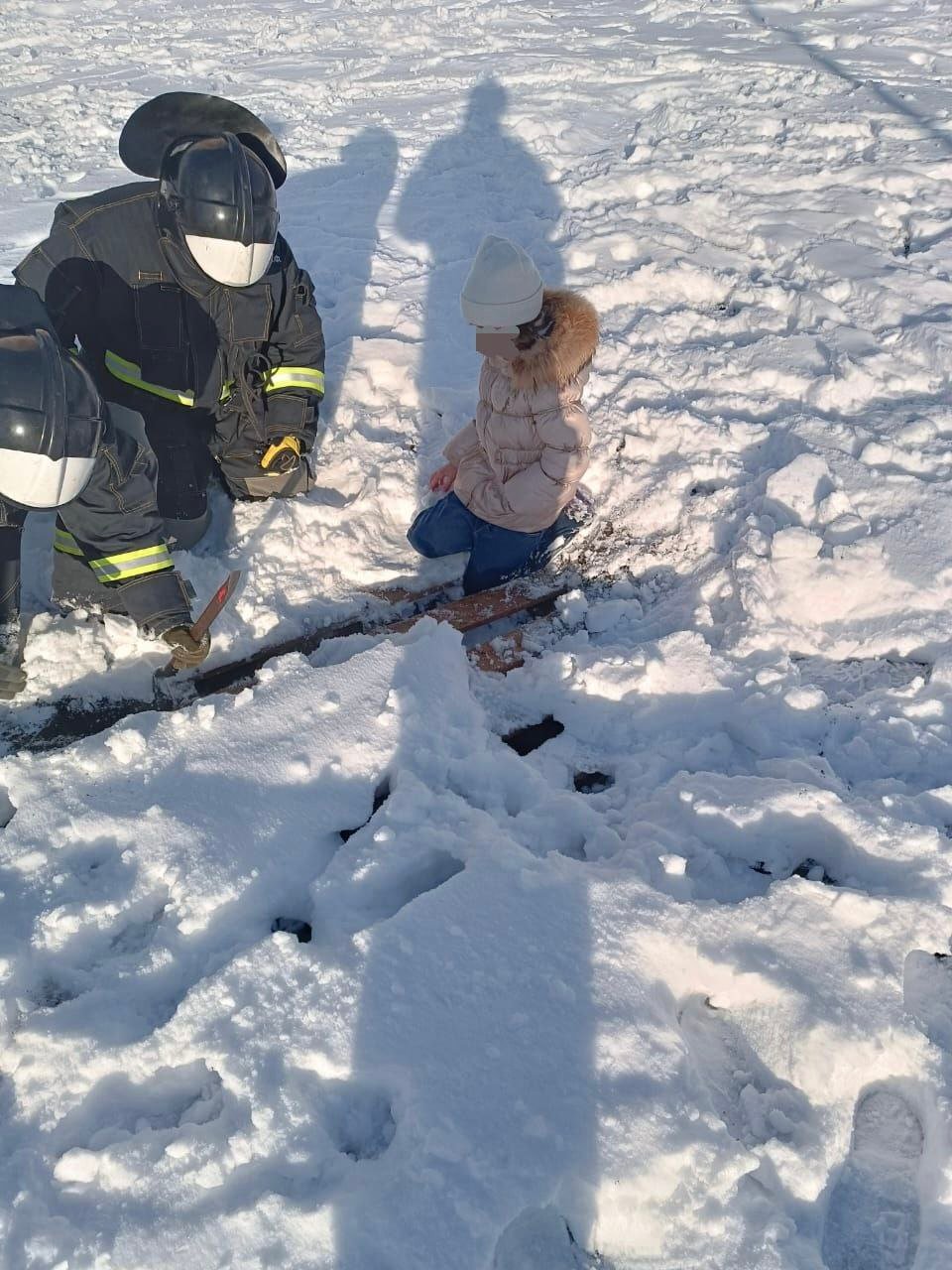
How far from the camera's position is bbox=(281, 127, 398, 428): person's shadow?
4.39 metres

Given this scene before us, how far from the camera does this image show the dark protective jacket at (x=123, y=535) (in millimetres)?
2541

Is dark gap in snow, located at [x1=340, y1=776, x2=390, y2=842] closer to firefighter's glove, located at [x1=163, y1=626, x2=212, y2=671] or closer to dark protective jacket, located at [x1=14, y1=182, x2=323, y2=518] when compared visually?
firefighter's glove, located at [x1=163, y1=626, x2=212, y2=671]

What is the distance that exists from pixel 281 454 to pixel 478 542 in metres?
0.88

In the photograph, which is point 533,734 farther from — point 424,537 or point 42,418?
point 42,418

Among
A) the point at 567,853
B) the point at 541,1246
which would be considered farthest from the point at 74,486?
the point at 541,1246

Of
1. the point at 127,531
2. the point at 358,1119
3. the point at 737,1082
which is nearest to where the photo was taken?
the point at 358,1119

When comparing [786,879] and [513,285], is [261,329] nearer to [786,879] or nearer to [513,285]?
[513,285]

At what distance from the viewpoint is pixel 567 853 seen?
7.68ft

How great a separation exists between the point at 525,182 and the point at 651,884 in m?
4.86

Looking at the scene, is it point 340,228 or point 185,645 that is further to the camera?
point 340,228

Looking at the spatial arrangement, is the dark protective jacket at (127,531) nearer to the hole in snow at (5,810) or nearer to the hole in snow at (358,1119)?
the hole in snow at (5,810)

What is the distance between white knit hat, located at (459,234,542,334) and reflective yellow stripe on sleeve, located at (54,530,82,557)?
58.9 inches

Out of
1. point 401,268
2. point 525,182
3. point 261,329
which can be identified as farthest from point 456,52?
point 261,329

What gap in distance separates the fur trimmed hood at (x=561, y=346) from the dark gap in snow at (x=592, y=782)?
128 cm
